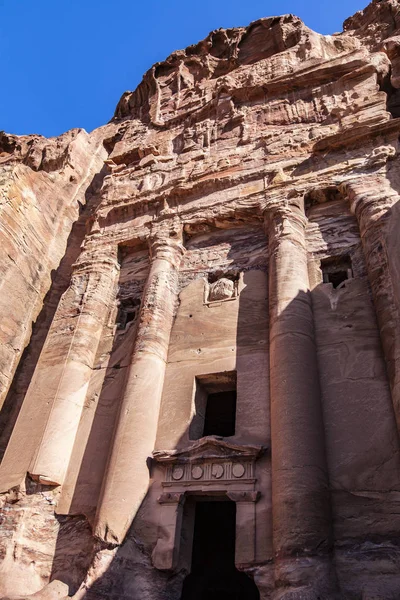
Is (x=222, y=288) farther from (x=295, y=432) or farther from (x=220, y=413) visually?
(x=295, y=432)

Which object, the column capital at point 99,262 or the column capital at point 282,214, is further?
the column capital at point 99,262

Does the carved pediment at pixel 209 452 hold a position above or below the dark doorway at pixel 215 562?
above

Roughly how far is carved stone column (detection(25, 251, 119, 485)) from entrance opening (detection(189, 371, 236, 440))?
254cm

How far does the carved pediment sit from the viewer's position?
697 centimetres

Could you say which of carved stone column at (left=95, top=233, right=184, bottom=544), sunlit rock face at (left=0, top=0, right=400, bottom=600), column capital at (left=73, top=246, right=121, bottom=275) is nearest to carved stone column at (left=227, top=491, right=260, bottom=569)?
sunlit rock face at (left=0, top=0, right=400, bottom=600)

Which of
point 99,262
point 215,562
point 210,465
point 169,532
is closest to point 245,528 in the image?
point 210,465

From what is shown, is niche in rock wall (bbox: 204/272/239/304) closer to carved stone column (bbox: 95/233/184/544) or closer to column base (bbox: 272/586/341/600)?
carved stone column (bbox: 95/233/184/544)

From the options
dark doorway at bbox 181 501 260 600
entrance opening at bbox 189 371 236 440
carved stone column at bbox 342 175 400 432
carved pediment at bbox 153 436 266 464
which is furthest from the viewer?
dark doorway at bbox 181 501 260 600

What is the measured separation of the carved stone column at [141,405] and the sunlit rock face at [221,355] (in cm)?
4

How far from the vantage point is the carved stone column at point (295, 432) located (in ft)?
18.5

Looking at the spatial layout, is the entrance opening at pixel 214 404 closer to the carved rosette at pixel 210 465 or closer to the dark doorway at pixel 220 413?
the dark doorway at pixel 220 413

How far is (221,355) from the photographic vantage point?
27.9 ft

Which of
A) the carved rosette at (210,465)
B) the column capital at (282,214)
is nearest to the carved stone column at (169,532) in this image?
the carved rosette at (210,465)

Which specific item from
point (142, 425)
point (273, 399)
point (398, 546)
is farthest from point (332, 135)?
point (398, 546)
